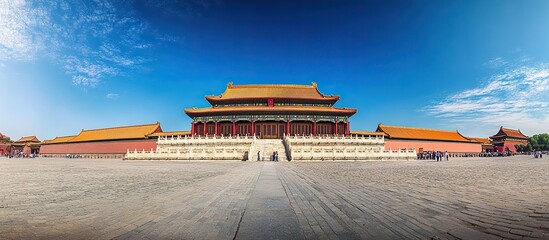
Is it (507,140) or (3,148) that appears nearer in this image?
(507,140)

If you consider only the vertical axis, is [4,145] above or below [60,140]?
below

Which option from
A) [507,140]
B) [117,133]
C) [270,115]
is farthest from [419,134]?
[117,133]

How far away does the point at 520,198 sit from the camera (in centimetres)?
620

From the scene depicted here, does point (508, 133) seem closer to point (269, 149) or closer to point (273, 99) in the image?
point (273, 99)

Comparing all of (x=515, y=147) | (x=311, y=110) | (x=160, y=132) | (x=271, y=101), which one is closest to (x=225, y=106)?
(x=271, y=101)

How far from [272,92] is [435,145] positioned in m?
27.3

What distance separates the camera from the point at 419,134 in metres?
46.3

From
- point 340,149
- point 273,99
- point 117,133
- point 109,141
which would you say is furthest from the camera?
point 117,133

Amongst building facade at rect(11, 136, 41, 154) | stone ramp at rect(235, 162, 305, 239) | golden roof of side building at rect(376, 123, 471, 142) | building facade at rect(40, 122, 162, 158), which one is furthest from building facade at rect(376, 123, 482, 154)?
building facade at rect(11, 136, 41, 154)

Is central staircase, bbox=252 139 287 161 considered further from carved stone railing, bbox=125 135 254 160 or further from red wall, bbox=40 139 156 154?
red wall, bbox=40 139 156 154

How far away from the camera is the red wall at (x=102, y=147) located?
43.6 m

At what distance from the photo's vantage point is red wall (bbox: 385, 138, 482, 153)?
42375 mm

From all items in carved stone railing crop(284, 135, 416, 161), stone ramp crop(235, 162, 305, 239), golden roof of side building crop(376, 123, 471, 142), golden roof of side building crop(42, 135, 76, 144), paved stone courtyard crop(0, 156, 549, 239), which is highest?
golden roof of side building crop(376, 123, 471, 142)

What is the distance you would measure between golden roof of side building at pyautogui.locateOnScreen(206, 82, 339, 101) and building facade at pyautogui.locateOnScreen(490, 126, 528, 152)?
3736 centimetres
